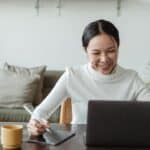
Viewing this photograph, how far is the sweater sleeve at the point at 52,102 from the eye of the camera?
5.66ft

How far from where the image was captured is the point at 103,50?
174 centimetres

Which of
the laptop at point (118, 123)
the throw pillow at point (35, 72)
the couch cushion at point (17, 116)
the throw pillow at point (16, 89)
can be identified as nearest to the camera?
the laptop at point (118, 123)

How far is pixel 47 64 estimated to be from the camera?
380 cm

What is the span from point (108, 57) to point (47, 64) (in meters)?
2.10

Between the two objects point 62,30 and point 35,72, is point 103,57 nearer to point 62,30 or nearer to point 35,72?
point 35,72

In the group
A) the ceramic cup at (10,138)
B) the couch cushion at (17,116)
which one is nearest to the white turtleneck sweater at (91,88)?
the ceramic cup at (10,138)

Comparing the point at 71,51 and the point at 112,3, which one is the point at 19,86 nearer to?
the point at 71,51

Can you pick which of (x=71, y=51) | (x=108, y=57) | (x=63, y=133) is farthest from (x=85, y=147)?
(x=71, y=51)

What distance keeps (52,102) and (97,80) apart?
24 centimetres

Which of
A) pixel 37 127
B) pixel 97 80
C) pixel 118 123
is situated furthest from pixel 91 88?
pixel 118 123

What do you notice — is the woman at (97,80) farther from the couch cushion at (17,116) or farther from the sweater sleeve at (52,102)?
the couch cushion at (17,116)

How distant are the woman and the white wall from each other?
1.88m

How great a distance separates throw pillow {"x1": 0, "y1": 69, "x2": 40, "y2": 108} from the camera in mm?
3387

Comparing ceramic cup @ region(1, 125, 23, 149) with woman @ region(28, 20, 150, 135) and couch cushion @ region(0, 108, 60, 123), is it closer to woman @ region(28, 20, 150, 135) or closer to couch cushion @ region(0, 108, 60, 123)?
woman @ region(28, 20, 150, 135)
